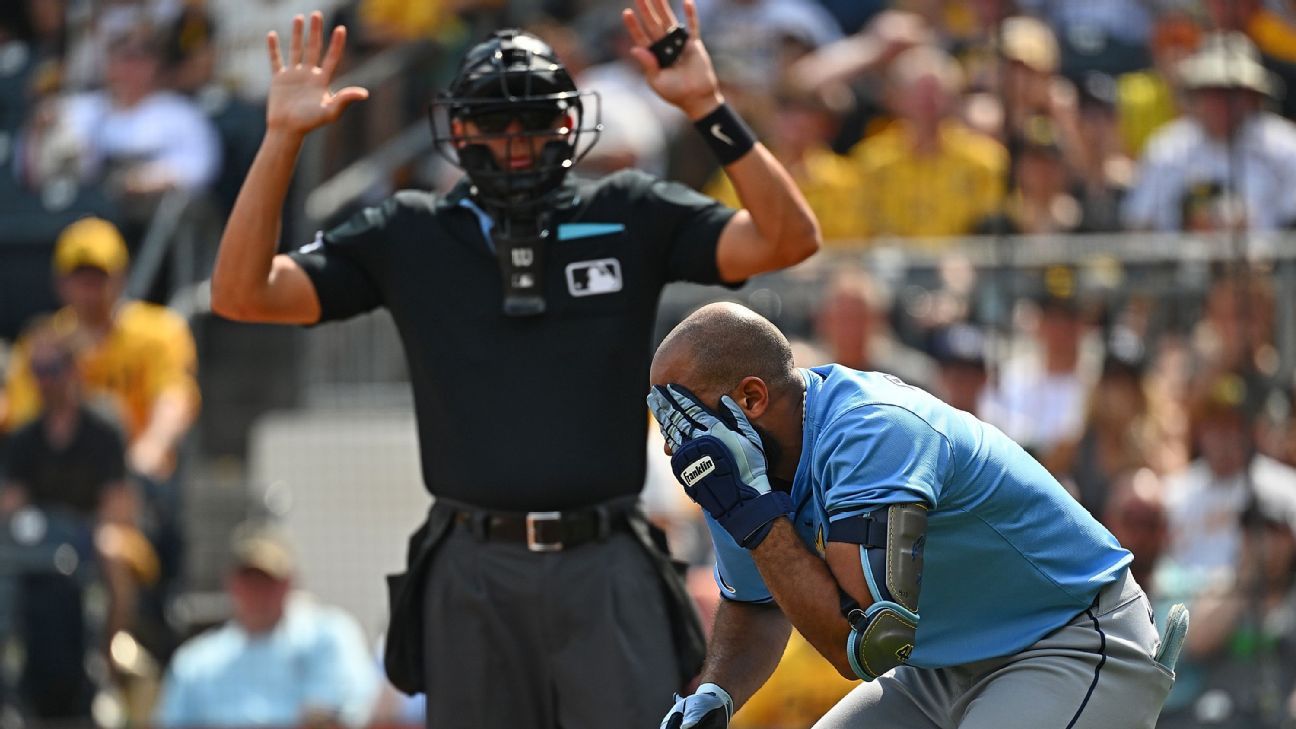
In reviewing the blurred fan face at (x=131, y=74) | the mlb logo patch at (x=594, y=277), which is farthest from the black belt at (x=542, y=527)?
the blurred fan face at (x=131, y=74)

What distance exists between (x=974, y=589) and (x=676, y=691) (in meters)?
1.19

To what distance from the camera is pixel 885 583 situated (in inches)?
147

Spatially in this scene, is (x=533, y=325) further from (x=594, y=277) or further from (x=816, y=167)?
(x=816, y=167)

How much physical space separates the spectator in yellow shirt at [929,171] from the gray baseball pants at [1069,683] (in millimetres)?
5420

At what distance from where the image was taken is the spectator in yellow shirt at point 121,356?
31.9ft

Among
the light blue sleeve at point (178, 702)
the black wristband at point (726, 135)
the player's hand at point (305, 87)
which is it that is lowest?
the light blue sleeve at point (178, 702)

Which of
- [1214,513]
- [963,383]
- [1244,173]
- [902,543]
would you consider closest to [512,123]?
[902,543]

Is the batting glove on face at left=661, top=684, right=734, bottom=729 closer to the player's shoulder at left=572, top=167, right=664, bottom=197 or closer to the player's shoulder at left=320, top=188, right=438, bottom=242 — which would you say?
the player's shoulder at left=572, top=167, right=664, bottom=197

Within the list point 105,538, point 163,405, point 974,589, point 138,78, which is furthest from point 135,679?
point 974,589

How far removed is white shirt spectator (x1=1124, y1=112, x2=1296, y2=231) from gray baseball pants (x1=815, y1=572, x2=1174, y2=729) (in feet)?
16.6

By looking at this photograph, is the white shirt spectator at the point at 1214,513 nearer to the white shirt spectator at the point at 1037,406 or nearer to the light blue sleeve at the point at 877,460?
the white shirt spectator at the point at 1037,406

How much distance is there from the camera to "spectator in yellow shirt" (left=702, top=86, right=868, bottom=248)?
9867 millimetres

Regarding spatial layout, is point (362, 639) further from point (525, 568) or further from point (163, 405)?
point (525, 568)

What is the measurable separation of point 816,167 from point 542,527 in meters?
5.42
